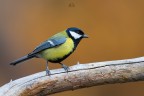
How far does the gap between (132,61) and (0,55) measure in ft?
5.94

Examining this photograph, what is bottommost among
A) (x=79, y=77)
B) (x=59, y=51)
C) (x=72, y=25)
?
(x=79, y=77)

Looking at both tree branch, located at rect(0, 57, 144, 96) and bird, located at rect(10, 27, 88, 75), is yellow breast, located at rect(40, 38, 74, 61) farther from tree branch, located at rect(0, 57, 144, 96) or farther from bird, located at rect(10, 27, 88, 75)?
tree branch, located at rect(0, 57, 144, 96)

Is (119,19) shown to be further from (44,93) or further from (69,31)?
(44,93)

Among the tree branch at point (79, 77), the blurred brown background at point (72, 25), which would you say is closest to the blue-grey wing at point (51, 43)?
the tree branch at point (79, 77)

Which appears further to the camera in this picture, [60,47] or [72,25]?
[72,25]

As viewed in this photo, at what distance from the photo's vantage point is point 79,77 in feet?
9.55

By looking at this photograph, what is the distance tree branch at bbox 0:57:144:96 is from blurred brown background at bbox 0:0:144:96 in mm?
1449

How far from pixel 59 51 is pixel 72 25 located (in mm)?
1409

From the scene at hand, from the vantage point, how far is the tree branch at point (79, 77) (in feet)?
9.43

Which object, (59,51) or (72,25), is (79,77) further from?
(72,25)

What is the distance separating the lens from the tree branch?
288cm

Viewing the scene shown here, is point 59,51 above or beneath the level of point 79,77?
above

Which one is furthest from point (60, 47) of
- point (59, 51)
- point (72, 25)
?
point (72, 25)

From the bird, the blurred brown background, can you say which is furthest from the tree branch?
the blurred brown background
